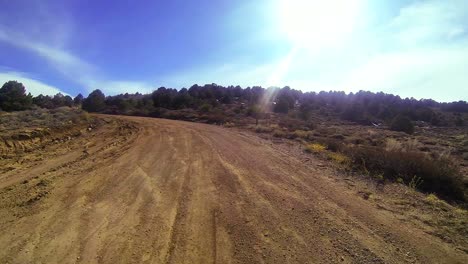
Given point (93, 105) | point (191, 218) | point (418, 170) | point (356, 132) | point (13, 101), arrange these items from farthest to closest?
point (93, 105) < point (13, 101) < point (356, 132) < point (418, 170) < point (191, 218)

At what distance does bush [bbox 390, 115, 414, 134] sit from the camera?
4016cm

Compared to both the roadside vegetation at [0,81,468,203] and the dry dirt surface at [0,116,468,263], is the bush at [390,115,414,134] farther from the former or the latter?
the dry dirt surface at [0,116,468,263]

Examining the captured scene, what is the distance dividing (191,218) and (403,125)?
4176cm

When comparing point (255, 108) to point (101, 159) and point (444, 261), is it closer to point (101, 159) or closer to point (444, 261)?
point (101, 159)

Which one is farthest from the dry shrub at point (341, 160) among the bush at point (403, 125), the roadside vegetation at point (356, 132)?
the bush at point (403, 125)

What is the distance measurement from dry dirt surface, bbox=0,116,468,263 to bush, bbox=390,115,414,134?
116 feet

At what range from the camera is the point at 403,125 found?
40.7 m

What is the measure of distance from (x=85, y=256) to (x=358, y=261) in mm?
4332

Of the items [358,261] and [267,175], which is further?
[267,175]

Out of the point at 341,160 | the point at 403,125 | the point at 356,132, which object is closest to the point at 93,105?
the point at 356,132

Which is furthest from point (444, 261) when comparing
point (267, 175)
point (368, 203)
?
point (267, 175)

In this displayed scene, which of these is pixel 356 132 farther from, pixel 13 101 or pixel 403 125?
pixel 13 101

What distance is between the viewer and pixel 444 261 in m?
5.18

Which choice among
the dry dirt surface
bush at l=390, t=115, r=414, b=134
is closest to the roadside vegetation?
bush at l=390, t=115, r=414, b=134
